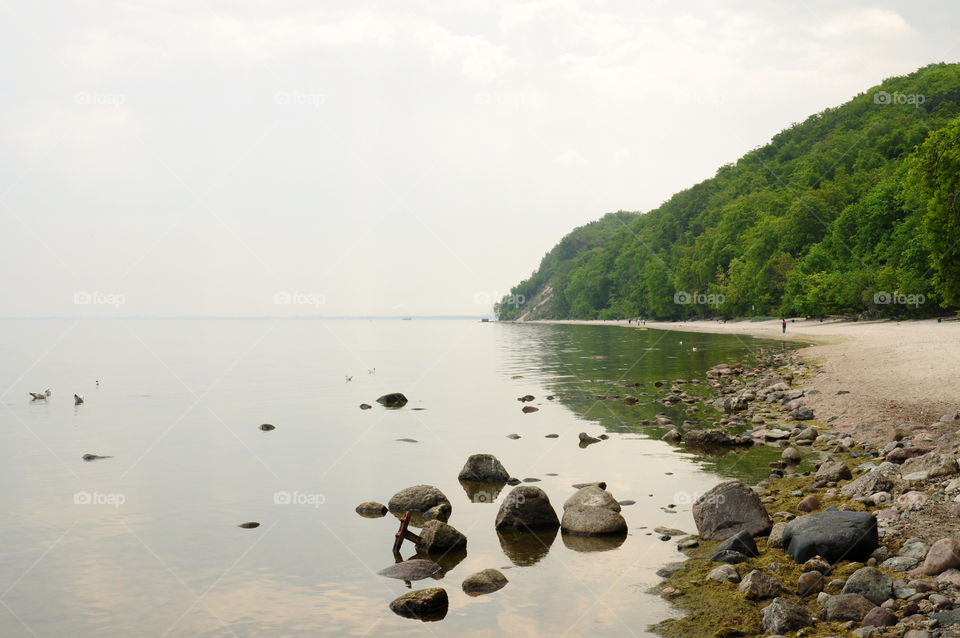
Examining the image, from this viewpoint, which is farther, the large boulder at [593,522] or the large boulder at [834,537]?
the large boulder at [593,522]

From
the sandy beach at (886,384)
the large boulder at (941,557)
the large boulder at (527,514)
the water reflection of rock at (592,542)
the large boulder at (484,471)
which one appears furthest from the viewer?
the sandy beach at (886,384)

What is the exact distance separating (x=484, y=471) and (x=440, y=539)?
6255 millimetres

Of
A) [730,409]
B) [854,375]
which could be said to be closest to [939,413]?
[730,409]

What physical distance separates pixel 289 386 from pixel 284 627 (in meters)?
42.6

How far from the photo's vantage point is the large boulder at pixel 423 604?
1101 cm

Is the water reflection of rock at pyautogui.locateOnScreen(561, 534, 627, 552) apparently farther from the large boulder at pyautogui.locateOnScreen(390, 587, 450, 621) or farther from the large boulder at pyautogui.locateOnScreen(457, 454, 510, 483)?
the large boulder at pyautogui.locateOnScreen(457, 454, 510, 483)

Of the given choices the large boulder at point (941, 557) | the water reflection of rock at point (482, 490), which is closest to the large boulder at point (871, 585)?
the large boulder at point (941, 557)

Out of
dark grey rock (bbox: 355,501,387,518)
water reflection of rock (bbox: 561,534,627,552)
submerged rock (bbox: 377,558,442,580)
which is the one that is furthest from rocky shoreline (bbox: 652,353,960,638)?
dark grey rock (bbox: 355,501,387,518)

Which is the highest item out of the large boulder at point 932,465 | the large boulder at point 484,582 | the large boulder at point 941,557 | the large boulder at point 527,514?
the large boulder at point 932,465

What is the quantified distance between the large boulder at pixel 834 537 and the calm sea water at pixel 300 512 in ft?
7.79

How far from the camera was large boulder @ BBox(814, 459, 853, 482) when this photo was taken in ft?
53.1

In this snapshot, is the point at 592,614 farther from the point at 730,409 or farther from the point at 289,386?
the point at 289,386

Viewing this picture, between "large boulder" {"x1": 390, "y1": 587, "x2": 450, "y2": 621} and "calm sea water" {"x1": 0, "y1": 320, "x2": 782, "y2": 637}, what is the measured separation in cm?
18

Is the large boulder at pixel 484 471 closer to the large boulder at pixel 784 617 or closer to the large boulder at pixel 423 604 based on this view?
the large boulder at pixel 423 604
